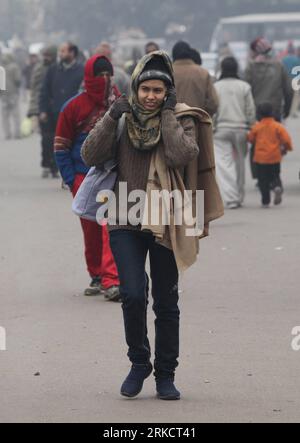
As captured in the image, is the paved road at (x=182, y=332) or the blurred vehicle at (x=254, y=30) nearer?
the paved road at (x=182, y=332)

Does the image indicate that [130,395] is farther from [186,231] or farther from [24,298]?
[24,298]

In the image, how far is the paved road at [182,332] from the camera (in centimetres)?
705

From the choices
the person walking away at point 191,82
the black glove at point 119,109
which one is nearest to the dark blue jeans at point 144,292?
the black glove at point 119,109

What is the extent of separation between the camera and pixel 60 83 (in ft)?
60.0

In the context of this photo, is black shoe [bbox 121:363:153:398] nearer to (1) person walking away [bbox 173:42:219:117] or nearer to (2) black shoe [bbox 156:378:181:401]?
(2) black shoe [bbox 156:378:181:401]

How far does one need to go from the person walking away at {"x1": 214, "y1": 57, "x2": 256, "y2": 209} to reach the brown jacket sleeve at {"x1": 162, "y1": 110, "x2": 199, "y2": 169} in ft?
29.9

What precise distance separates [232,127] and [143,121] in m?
9.26

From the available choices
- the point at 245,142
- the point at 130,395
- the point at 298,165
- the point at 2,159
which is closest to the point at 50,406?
the point at 130,395

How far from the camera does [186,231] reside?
7.09 m

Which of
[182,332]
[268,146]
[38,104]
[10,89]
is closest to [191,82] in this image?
[268,146]

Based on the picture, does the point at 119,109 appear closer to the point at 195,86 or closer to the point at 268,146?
the point at 195,86

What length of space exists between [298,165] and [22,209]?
23.4 ft

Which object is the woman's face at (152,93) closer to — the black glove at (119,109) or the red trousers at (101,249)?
the black glove at (119,109)

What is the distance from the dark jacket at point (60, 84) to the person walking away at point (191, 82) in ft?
12.7
